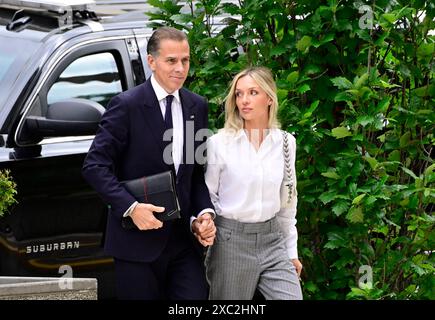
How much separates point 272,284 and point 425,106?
4.77ft

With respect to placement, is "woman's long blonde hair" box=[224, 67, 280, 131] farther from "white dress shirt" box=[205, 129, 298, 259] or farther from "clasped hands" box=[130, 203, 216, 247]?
"clasped hands" box=[130, 203, 216, 247]

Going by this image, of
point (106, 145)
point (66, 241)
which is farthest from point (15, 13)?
point (106, 145)

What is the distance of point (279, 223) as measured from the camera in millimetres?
6078

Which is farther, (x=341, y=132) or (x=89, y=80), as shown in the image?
(x=89, y=80)

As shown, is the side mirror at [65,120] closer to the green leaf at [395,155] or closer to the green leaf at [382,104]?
the green leaf at [395,155]

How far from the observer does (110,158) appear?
5730 mm

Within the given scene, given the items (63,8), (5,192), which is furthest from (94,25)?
(5,192)

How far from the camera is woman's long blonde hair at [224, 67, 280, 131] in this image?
237 inches

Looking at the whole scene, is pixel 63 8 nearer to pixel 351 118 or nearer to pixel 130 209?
pixel 351 118

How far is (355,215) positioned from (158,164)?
1.11 metres

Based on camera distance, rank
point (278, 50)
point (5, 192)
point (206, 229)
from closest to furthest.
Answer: point (206, 229) < point (278, 50) < point (5, 192)

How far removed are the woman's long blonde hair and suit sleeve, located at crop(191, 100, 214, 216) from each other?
0.13m
